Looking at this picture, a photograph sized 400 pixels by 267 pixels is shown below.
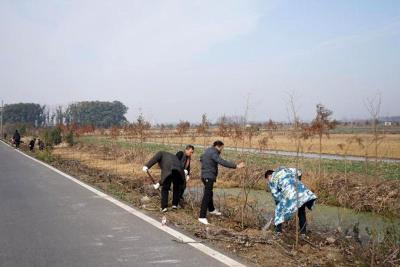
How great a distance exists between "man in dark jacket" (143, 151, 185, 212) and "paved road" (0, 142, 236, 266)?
0.94 meters

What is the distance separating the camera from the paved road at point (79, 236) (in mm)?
5883

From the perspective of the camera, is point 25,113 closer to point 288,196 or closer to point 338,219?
point 338,219

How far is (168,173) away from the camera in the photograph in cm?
982

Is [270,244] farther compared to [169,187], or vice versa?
[169,187]

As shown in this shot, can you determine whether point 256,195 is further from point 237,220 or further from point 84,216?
point 84,216

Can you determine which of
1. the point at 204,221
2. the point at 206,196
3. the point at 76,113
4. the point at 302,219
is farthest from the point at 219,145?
the point at 76,113

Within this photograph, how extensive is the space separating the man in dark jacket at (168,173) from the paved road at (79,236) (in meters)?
0.94

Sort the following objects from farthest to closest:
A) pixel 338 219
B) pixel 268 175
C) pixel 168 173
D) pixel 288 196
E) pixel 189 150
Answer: pixel 338 219 < pixel 189 150 < pixel 168 173 < pixel 268 175 < pixel 288 196

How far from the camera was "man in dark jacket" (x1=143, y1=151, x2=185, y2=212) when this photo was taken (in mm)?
9773

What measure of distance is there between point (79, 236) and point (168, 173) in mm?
2954

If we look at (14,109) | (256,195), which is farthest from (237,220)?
(14,109)

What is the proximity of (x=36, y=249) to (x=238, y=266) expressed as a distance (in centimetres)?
288

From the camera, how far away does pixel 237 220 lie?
9.15 meters

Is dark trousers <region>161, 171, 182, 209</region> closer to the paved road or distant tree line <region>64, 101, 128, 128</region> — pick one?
the paved road
